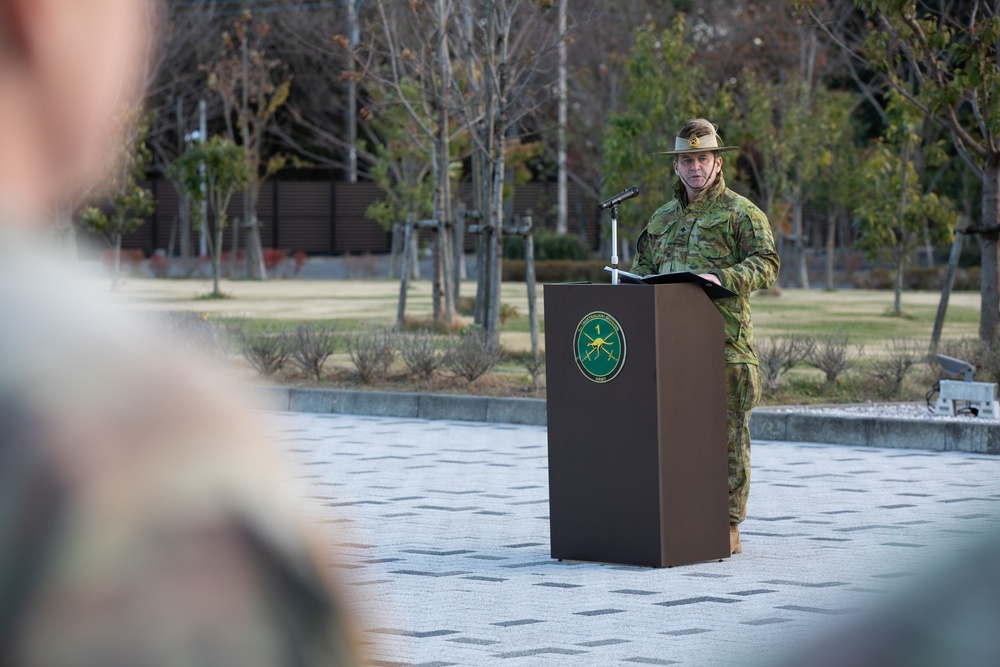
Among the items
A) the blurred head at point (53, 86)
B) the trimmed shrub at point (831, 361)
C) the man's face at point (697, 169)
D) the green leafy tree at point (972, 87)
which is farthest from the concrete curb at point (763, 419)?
the blurred head at point (53, 86)

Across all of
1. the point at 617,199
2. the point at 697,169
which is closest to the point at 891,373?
the point at 697,169

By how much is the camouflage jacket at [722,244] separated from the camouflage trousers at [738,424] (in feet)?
0.21

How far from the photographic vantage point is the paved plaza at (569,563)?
19.6 ft

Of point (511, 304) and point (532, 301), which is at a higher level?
point (532, 301)

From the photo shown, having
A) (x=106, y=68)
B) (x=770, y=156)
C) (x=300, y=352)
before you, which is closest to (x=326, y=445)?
(x=300, y=352)

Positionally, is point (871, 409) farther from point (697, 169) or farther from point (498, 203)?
point (697, 169)

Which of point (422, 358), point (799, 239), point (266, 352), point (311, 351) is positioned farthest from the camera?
point (799, 239)

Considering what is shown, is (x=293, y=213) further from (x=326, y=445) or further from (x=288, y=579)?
(x=288, y=579)

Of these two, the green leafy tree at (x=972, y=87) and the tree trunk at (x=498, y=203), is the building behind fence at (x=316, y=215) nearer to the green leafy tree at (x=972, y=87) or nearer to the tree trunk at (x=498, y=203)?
the tree trunk at (x=498, y=203)

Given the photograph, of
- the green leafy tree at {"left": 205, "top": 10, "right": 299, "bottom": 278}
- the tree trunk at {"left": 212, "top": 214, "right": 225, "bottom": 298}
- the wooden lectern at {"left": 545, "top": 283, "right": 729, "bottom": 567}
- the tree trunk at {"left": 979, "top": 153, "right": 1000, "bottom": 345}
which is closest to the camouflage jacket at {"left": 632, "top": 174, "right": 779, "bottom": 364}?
the wooden lectern at {"left": 545, "top": 283, "right": 729, "bottom": 567}

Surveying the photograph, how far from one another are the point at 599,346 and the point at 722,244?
90cm

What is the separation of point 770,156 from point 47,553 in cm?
3851

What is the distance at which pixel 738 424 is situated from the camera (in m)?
7.82

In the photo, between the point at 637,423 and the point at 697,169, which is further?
the point at 697,169
